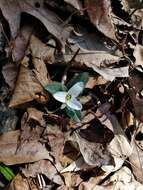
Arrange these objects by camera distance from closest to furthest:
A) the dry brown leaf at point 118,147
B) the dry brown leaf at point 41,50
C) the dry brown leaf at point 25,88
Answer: the dry brown leaf at point 25,88
the dry brown leaf at point 41,50
the dry brown leaf at point 118,147

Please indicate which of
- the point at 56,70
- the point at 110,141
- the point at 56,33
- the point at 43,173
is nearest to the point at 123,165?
the point at 110,141

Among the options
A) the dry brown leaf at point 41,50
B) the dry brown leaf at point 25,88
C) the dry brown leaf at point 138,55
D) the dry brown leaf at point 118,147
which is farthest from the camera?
the dry brown leaf at point 138,55

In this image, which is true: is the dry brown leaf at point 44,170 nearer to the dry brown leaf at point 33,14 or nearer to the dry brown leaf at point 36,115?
the dry brown leaf at point 36,115

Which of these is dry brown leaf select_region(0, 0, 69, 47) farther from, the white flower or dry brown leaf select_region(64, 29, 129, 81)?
the white flower

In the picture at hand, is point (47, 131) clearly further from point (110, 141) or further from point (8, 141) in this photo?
point (110, 141)

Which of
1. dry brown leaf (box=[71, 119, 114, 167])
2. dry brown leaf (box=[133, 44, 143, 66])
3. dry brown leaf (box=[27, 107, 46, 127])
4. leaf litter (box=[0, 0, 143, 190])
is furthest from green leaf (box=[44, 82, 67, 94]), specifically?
dry brown leaf (box=[133, 44, 143, 66])

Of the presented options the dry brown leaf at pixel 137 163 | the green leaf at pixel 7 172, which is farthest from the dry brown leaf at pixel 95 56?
the green leaf at pixel 7 172

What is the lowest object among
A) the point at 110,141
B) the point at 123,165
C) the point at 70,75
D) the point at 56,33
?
the point at 123,165
